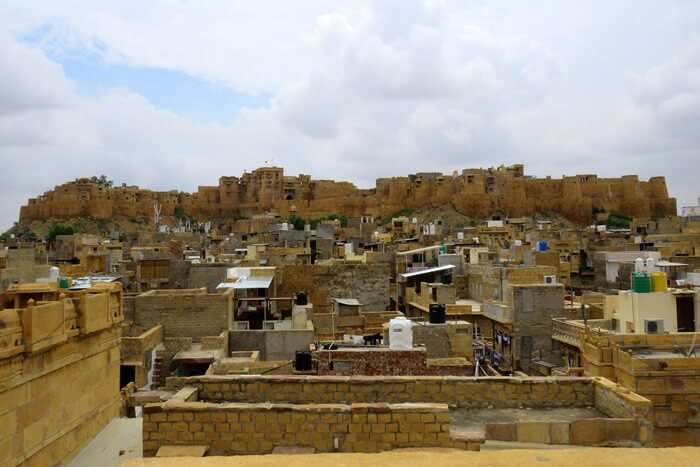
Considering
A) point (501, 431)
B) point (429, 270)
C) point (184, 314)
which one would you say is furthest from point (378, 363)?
point (429, 270)

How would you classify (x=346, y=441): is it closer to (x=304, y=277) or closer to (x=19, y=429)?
(x=19, y=429)

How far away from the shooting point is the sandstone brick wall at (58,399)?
550 centimetres

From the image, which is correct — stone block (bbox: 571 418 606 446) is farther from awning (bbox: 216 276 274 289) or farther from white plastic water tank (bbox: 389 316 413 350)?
awning (bbox: 216 276 274 289)

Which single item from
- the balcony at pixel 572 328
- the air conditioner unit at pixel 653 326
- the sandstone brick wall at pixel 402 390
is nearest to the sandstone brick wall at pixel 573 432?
the sandstone brick wall at pixel 402 390

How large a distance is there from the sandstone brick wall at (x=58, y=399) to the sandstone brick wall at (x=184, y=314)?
656 cm

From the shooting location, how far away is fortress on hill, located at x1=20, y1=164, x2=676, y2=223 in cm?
8425

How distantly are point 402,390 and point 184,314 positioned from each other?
30.5ft

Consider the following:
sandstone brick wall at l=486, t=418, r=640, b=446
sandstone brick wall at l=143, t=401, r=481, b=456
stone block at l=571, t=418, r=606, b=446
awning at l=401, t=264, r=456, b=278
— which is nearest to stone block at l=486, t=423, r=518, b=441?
sandstone brick wall at l=486, t=418, r=640, b=446

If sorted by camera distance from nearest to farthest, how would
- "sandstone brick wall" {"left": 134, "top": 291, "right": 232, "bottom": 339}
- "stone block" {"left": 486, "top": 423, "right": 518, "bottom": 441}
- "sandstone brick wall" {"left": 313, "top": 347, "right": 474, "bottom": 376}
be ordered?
"stone block" {"left": 486, "top": 423, "right": 518, "bottom": 441} → "sandstone brick wall" {"left": 313, "top": 347, "right": 474, "bottom": 376} → "sandstone brick wall" {"left": 134, "top": 291, "right": 232, "bottom": 339}

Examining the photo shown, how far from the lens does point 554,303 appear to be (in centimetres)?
A: 1841

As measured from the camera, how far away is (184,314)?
1488cm

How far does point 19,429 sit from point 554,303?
15527 mm

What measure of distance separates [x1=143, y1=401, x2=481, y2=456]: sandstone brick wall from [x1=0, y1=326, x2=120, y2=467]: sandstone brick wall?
106cm

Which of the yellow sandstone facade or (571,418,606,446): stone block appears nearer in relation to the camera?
the yellow sandstone facade
